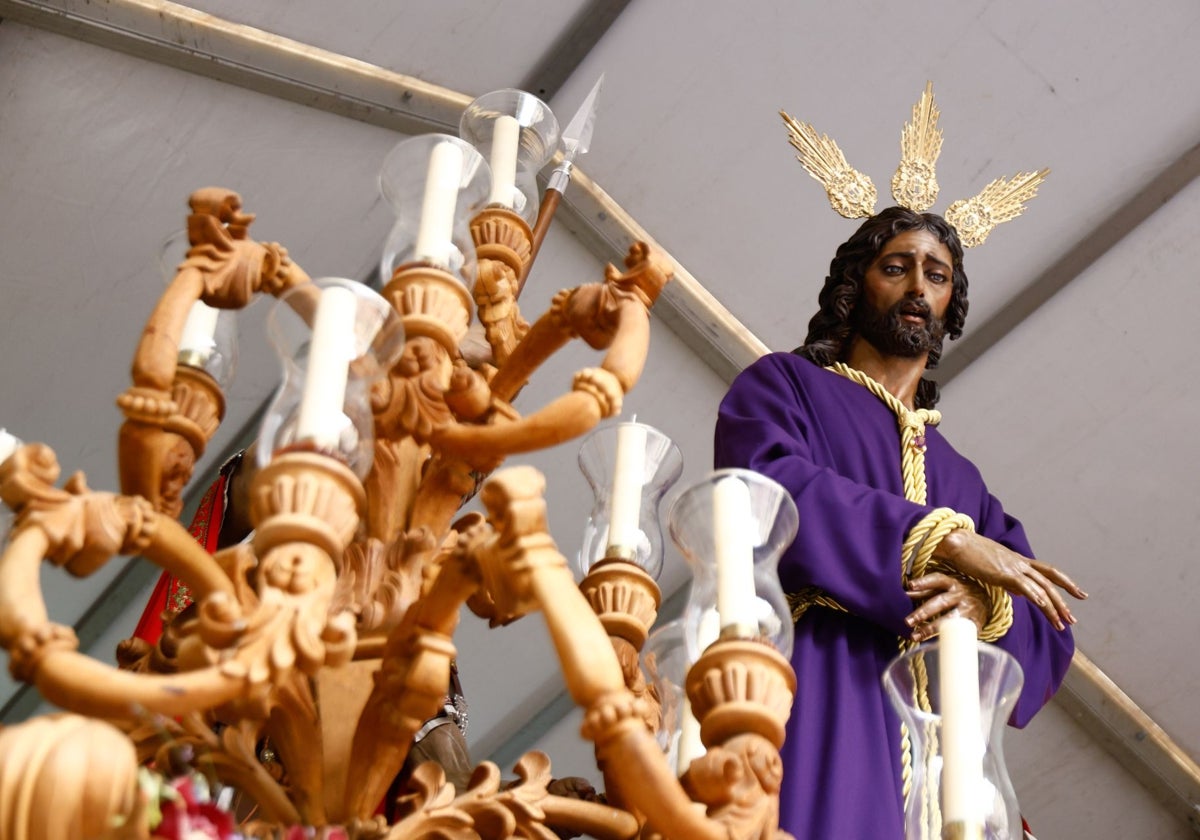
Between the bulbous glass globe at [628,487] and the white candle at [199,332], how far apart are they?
1.35 ft

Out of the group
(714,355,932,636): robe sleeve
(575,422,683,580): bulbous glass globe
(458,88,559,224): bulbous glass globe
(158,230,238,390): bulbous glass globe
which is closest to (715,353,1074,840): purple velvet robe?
(714,355,932,636): robe sleeve

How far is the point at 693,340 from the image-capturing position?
3955mm

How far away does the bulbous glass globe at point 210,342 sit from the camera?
1.87 m

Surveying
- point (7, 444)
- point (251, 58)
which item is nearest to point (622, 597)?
point (7, 444)

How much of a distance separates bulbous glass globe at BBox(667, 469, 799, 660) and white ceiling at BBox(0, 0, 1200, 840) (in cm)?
219

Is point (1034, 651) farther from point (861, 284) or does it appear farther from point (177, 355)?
point (177, 355)

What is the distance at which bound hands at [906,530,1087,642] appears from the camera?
2420 millimetres

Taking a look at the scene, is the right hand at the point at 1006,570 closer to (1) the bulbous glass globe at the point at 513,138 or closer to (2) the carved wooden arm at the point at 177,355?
(1) the bulbous glass globe at the point at 513,138

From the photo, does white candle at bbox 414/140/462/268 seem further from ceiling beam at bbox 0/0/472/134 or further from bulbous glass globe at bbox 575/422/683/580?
ceiling beam at bbox 0/0/472/134

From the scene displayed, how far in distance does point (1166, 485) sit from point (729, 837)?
8.75 feet

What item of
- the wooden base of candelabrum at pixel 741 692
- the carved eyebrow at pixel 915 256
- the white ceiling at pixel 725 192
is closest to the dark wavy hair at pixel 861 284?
the carved eyebrow at pixel 915 256

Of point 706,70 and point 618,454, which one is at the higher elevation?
point 706,70

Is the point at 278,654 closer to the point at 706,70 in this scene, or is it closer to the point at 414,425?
the point at 414,425

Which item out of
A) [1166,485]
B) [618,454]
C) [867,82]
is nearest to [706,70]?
[867,82]
